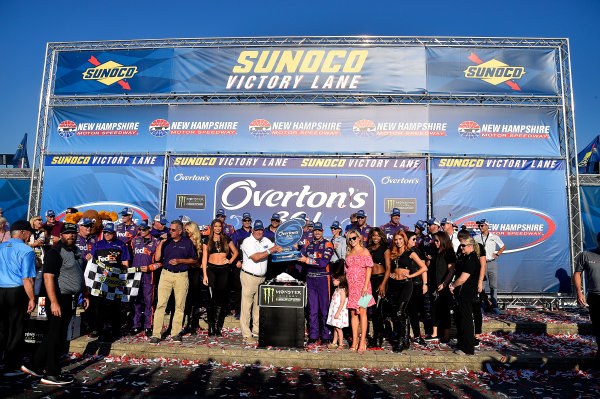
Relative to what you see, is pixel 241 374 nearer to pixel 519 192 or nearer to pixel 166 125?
pixel 166 125

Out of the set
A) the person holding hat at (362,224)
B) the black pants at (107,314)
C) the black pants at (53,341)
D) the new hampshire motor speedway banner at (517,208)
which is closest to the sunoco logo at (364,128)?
the new hampshire motor speedway banner at (517,208)

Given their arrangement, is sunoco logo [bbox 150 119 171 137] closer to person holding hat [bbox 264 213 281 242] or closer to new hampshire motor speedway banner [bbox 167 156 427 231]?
new hampshire motor speedway banner [bbox 167 156 427 231]

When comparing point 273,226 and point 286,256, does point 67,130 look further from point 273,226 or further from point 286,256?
point 286,256

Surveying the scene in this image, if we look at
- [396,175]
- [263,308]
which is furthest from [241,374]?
[396,175]

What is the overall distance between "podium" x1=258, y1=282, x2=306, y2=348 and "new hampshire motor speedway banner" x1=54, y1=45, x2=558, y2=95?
7.32 m

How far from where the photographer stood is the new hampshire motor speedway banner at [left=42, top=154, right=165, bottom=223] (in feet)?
38.1

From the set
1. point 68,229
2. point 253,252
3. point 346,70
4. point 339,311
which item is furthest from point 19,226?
point 346,70

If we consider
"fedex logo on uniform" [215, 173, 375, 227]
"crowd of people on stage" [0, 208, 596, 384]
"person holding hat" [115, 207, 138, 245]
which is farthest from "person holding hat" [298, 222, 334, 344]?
"person holding hat" [115, 207, 138, 245]

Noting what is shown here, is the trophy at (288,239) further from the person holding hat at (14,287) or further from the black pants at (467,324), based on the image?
the person holding hat at (14,287)

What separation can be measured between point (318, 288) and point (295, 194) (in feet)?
15.6

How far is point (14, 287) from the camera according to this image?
508 cm

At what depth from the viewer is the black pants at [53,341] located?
5.04 meters

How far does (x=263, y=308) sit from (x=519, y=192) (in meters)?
8.82

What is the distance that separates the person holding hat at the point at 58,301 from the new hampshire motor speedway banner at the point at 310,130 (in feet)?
22.0
